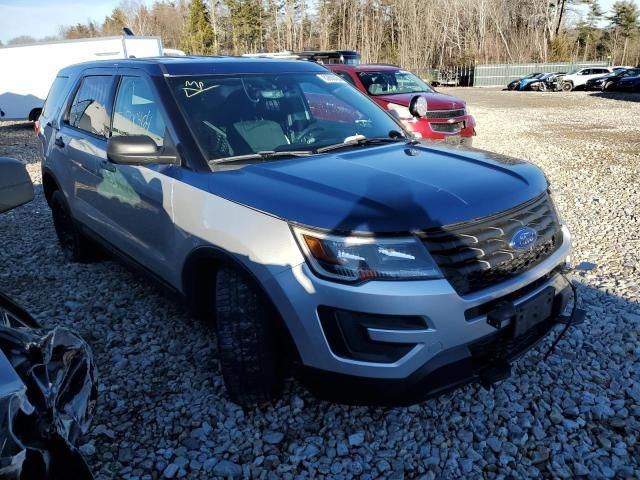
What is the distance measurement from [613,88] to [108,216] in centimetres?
3489

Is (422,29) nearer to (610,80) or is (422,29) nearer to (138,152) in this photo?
(610,80)

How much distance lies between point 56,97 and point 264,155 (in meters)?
3.10

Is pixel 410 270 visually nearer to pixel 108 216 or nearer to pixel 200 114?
pixel 200 114

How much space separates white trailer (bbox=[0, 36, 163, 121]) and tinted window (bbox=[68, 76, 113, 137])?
1443 cm

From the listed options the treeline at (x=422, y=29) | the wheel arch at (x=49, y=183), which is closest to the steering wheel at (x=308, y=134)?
the wheel arch at (x=49, y=183)

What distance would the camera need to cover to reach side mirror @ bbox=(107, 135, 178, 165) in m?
2.90

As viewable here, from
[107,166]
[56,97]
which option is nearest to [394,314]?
[107,166]

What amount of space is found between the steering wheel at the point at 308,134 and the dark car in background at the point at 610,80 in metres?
33.2

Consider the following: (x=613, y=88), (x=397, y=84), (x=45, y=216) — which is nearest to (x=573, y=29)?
(x=613, y=88)

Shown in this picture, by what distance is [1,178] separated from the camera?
1853 millimetres

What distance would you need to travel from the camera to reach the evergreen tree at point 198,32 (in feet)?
185

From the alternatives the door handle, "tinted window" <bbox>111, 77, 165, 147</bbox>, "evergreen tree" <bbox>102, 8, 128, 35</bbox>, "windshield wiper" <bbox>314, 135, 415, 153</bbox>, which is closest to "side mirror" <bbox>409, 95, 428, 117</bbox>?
"windshield wiper" <bbox>314, 135, 415, 153</bbox>

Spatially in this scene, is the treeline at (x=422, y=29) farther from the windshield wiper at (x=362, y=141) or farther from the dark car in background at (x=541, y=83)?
the windshield wiper at (x=362, y=141)

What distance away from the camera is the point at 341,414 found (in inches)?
113
